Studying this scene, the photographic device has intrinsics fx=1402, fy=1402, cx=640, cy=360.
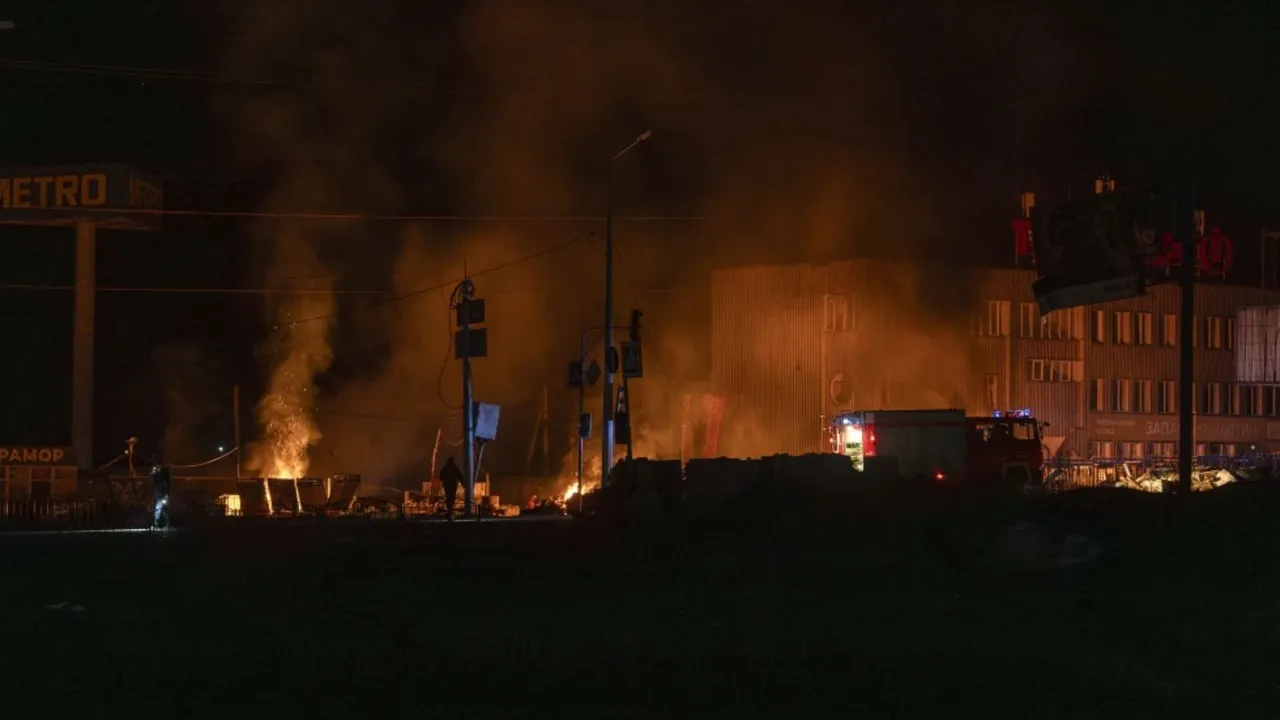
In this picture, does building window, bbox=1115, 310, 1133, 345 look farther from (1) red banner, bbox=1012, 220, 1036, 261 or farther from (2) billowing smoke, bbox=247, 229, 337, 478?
(2) billowing smoke, bbox=247, 229, 337, 478

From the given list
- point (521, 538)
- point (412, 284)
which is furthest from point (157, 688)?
point (412, 284)

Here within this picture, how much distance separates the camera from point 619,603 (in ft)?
43.1

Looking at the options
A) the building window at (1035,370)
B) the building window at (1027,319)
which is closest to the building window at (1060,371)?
the building window at (1035,370)

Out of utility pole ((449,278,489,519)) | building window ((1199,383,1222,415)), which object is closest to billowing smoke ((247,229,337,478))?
utility pole ((449,278,489,519))

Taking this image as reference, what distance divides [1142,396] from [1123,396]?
4.32 ft

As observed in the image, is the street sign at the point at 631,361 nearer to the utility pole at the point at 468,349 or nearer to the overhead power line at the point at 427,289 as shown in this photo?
the utility pole at the point at 468,349

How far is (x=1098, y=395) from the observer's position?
54344mm

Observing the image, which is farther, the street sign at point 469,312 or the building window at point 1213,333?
the building window at point 1213,333

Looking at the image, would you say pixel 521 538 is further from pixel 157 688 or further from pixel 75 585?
pixel 157 688

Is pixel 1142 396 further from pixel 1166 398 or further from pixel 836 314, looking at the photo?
pixel 836 314

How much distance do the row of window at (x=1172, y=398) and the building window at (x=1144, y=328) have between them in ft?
5.24

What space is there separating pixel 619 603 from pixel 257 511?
2590 cm

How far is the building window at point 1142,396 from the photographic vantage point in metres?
55.5

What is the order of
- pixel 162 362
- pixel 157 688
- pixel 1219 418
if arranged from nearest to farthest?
pixel 157 688
pixel 162 362
pixel 1219 418
